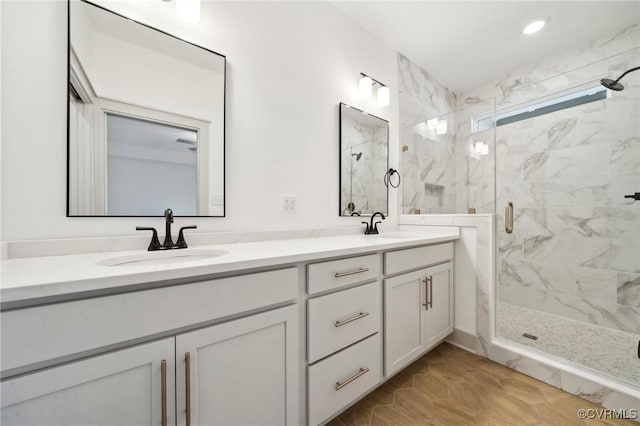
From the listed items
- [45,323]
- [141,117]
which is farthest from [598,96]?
[45,323]

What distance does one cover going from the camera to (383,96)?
217 centimetres

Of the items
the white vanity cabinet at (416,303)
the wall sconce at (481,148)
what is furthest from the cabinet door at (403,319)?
the wall sconce at (481,148)

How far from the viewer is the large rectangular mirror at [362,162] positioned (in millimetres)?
1965

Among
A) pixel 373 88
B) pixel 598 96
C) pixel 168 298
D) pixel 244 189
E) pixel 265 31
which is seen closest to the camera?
pixel 168 298

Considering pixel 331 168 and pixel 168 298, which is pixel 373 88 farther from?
pixel 168 298

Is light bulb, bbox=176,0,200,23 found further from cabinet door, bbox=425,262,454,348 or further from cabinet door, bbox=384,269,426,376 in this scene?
cabinet door, bbox=425,262,454,348

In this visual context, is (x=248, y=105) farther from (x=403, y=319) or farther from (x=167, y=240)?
(x=403, y=319)

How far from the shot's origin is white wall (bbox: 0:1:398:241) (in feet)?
3.02

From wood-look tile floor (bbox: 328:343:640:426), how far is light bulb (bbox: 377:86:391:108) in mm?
2074

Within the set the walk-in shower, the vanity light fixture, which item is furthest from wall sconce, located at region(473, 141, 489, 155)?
the vanity light fixture

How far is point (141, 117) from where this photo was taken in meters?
1.16

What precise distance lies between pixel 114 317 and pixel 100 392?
0.19 meters

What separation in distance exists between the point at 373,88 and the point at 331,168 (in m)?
0.94

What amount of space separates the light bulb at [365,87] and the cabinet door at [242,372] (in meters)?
1.82
